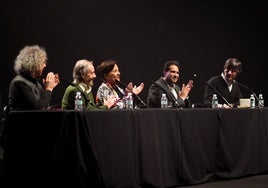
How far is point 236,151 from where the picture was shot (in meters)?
4.93

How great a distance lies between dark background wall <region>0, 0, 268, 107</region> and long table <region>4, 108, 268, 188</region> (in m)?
1.96

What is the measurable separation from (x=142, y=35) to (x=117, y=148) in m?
3.23

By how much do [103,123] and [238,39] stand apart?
14.0 feet

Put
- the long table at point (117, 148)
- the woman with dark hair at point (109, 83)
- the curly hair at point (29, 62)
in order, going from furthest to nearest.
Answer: the woman with dark hair at point (109, 83) < the curly hair at point (29, 62) < the long table at point (117, 148)

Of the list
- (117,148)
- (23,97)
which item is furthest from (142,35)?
(117,148)

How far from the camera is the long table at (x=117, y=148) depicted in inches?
146

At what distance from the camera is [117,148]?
3908 mm

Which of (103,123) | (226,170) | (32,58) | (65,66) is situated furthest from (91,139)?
(65,66)

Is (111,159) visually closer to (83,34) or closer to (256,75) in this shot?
(83,34)

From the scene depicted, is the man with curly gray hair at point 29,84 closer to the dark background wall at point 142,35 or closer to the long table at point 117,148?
the long table at point 117,148

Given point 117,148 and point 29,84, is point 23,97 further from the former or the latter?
point 117,148

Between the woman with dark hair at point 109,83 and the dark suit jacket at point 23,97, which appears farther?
the woman with dark hair at point 109,83

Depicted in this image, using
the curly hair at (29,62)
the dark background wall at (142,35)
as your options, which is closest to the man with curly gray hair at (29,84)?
the curly hair at (29,62)

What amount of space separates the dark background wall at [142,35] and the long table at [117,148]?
1.96 metres
